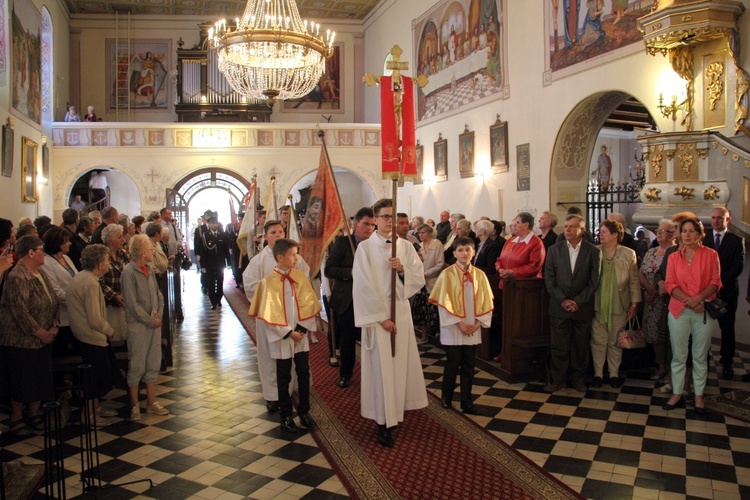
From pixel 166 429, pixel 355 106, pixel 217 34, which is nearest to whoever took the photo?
pixel 166 429

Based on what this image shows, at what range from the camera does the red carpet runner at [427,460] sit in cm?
404

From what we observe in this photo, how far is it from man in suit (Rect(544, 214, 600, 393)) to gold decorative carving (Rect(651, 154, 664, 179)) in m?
2.57

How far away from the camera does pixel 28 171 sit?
48.7ft

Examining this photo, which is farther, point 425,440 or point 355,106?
point 355,106

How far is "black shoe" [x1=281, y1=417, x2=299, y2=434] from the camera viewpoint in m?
5.16

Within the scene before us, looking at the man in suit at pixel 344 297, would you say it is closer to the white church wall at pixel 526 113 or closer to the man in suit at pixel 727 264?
the man in suit at pixel 727 264

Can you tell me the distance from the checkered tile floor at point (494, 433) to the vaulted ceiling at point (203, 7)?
1696 centimetres

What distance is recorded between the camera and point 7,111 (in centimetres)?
1277

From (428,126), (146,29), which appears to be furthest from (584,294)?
(146,29)

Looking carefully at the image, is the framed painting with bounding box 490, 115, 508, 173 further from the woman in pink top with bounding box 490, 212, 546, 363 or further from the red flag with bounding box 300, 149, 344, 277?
the red flag with bounding box 300, 149, 344, 277

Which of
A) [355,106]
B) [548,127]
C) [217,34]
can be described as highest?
[355,106]

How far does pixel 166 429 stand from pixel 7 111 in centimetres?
1039

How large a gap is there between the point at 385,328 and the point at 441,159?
11.4m

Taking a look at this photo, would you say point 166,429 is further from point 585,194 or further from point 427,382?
point 585,194
